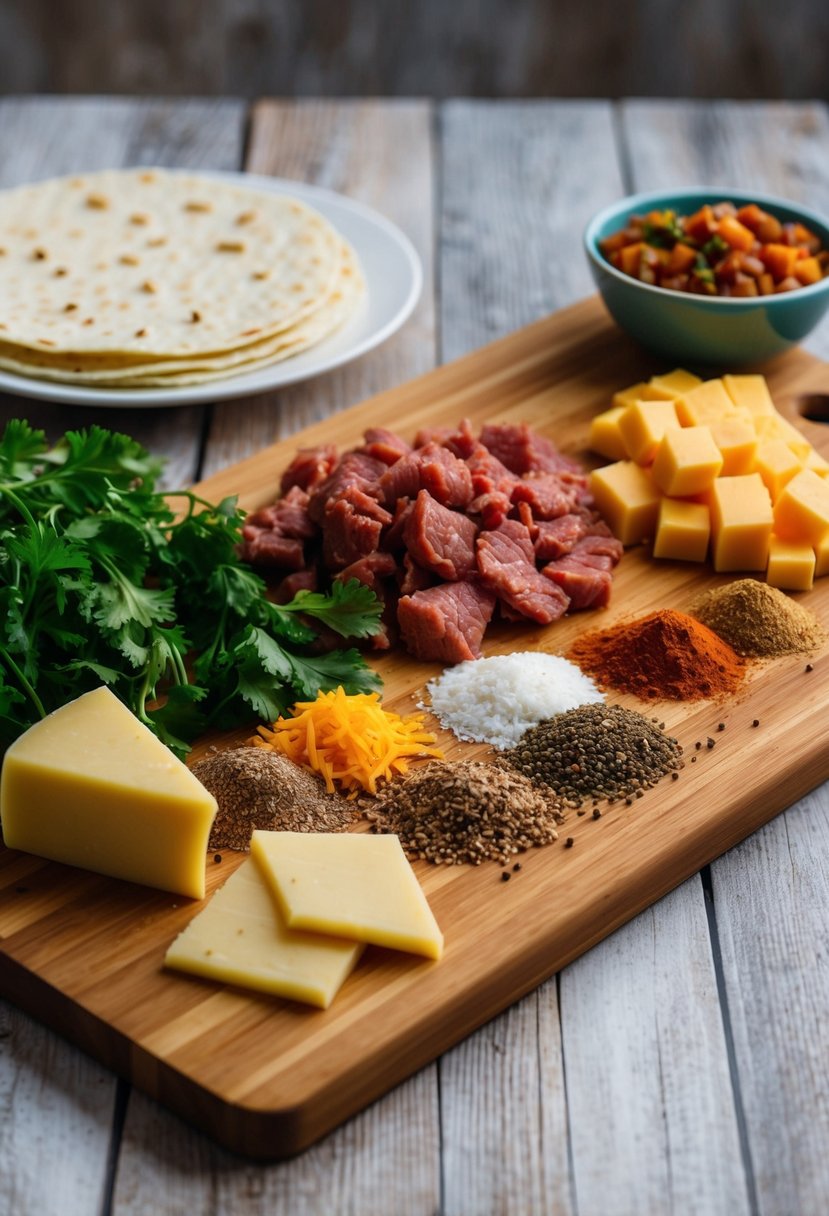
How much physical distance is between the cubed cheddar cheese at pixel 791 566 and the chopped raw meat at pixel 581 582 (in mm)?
444

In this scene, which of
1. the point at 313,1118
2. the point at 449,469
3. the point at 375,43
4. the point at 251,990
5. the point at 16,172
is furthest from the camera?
the point at 375,43

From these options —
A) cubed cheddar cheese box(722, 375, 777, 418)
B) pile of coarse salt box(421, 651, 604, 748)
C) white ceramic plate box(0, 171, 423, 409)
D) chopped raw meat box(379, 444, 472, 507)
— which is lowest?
pile of coarse salt box(421, 651, 604, 748)

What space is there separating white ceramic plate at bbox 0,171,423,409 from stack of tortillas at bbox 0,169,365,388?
41 millimetres

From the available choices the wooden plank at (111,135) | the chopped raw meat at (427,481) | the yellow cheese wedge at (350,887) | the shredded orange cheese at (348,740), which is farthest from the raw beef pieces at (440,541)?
the wooden plank at (111,135)

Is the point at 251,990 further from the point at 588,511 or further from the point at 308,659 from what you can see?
the point at 588,511

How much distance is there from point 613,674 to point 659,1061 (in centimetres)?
104

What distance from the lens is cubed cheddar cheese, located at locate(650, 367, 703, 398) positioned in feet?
13.5

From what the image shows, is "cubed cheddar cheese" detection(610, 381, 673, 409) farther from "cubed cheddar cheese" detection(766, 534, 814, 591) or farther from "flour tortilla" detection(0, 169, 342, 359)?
"flour tortilla" detection(0, 169, 342, 359)

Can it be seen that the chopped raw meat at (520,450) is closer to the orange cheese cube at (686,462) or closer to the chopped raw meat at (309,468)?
the orange cheese cube at (686,462)

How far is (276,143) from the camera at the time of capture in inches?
240

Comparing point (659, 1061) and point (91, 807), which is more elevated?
point (91, 807)

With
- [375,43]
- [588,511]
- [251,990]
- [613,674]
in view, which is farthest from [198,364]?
[375,43]

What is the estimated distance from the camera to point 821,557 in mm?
3615

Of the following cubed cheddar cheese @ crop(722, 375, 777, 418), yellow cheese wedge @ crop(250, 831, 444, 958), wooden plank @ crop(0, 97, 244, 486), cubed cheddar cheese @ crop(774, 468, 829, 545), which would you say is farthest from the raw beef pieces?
wooden plank @ crop(0, 97, 244, 486)
